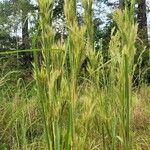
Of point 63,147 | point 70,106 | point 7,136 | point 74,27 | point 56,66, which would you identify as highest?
point 74,27

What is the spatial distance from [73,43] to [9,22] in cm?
1995

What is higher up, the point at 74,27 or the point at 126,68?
the point at 74,27

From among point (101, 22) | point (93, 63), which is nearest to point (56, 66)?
point (93, 63)

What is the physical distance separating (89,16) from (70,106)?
1.41 ft

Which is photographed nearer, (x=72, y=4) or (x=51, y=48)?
(x=51, y=48)

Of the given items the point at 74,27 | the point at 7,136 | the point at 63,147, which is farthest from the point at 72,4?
the point at 7,136

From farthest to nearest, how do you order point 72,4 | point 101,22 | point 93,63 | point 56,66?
point 101,22
point 93,63
point 72,4
point 56,66

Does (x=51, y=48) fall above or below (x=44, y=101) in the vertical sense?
above

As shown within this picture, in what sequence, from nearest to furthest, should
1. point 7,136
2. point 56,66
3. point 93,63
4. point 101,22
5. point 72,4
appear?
1. point 56,66
2. point 72,4
3. point 93,63
4. point 7,136
5. point 101,22

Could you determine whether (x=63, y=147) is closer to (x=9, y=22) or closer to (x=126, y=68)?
(x=126, y=68)

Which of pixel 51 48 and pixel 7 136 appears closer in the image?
pixel 51 48

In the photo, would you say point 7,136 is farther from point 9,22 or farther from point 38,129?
point 9,22

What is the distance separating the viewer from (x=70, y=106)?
1.19m

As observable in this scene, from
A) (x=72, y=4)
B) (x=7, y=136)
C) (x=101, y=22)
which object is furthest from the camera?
(x=101, y=22)
